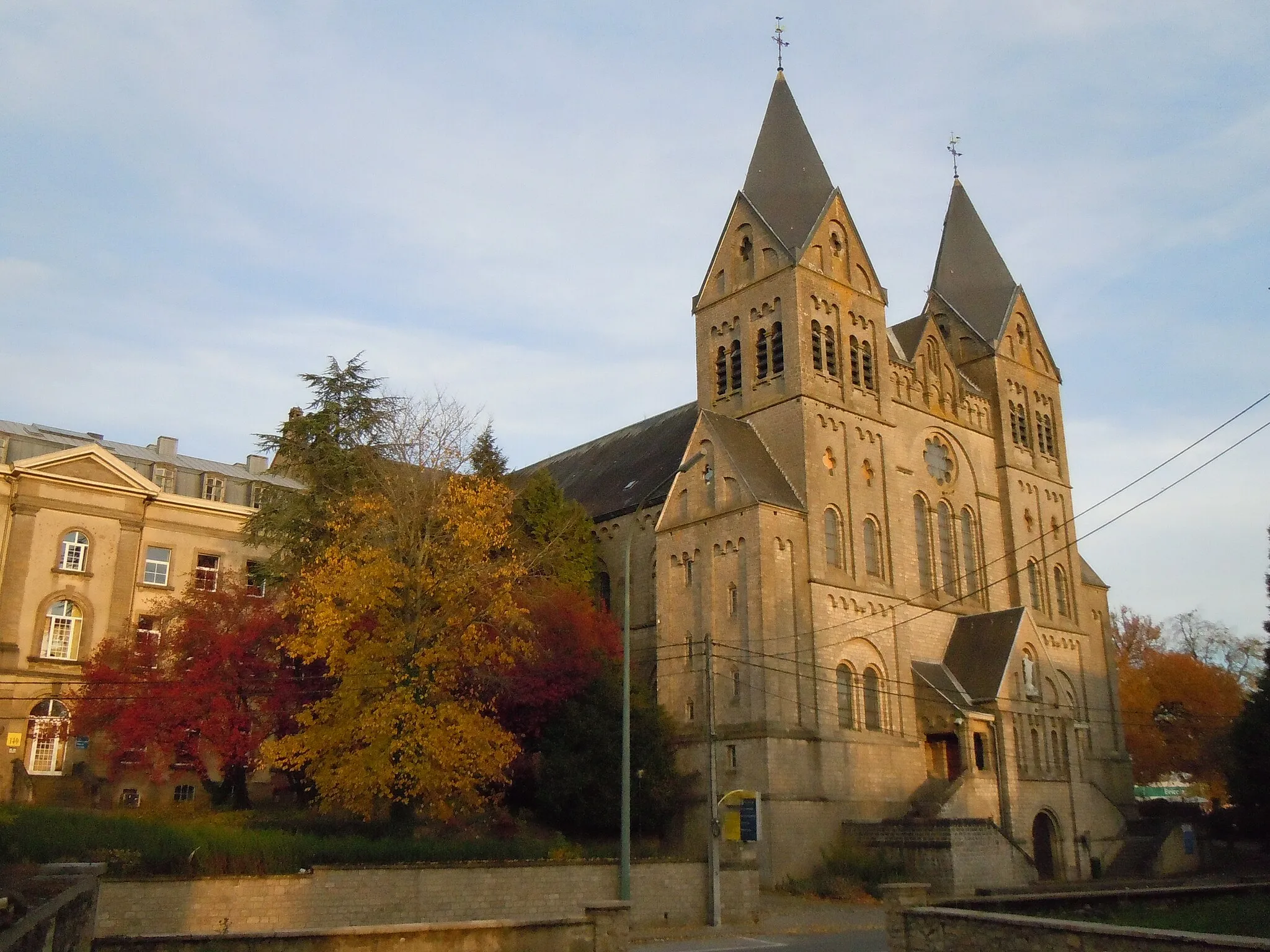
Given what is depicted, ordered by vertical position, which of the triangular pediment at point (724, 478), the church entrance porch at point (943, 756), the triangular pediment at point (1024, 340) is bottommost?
the church entrance porch at point (943, 756)

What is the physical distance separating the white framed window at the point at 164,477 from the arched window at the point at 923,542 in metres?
30.6

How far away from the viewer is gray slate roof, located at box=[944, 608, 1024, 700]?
39.0m

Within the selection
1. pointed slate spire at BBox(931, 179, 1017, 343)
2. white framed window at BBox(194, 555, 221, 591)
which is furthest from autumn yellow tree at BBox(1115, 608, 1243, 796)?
white framed window at BBox(194, 555, 221, 591)

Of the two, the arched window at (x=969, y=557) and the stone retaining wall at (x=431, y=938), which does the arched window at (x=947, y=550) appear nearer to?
the arched window at (x=969, y=557)

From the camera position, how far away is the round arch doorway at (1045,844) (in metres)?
38.6

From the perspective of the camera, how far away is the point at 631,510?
4597cm

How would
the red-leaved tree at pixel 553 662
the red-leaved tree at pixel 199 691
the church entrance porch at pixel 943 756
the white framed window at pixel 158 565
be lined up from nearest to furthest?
the red-leaved tree at pixel 199 691, the red-leaved tree at pixel 553 662, the church entrance porch at pixel 943 756, the white framed window at pixel 158 565

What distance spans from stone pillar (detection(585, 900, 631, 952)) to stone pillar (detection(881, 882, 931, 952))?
4044 millimetres

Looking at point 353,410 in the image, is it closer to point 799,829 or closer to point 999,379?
point 799,829

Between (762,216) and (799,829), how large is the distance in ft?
76.4

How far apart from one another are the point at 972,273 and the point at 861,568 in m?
19.5

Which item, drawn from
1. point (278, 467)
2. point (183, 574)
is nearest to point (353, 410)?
point (278, 467)

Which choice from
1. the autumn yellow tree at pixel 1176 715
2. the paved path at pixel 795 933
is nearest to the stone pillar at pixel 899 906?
the paved path at pixel 795 933

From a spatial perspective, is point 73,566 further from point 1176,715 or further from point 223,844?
point 1176,715
